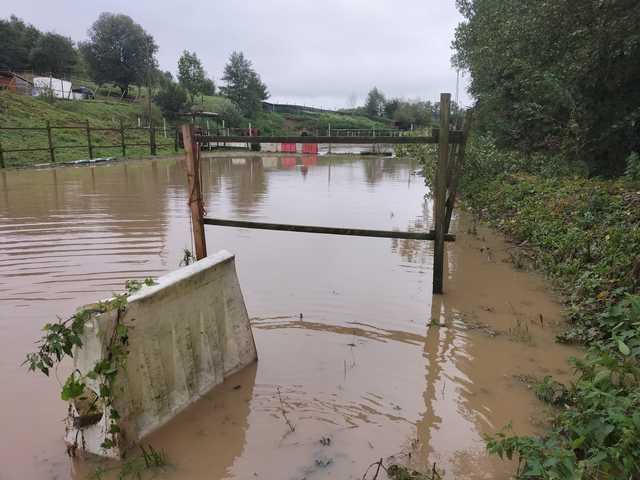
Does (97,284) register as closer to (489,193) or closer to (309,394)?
(309,394)

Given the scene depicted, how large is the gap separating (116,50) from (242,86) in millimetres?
17211

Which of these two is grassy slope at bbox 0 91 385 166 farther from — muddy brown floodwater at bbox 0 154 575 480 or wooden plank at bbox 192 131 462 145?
wooden plank at bbox 192 131 462 145

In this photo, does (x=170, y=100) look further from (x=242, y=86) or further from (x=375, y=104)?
(x=375, y=104)

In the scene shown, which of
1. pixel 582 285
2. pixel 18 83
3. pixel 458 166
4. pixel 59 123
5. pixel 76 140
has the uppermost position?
pixel 18 83

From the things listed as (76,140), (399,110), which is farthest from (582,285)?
(399,110)

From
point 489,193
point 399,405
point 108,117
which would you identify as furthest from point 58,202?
point 108,117

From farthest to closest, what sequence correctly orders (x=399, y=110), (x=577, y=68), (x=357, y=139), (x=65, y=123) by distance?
(x=399, y=110) < (x=65, y=123) < (x=577, y=68) < (x=357, y=139)

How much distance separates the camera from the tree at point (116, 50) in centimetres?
5306

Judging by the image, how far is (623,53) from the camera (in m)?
9.45

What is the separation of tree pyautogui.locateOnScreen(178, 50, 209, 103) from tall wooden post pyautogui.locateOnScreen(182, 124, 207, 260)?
51.8 m

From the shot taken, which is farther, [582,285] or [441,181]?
[582,285]

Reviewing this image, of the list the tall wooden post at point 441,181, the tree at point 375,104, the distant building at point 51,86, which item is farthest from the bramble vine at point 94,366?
the tree at point 375,104

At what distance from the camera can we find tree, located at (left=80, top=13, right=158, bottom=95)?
2089 inches

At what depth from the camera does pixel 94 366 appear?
2.74 m
